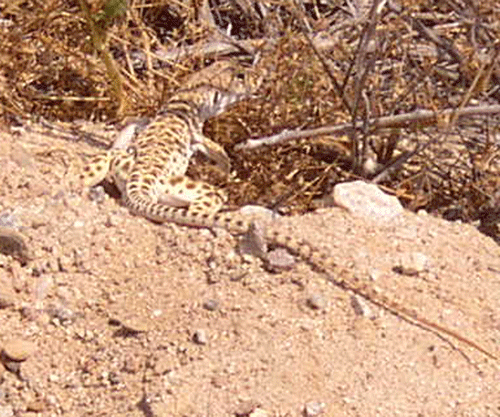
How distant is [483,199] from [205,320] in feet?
5.34

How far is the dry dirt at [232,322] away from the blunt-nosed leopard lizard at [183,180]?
0.05m

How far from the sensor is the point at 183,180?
18.3 feet

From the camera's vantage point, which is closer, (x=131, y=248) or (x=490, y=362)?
(x=490, y=362)

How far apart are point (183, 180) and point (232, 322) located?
4.33ft

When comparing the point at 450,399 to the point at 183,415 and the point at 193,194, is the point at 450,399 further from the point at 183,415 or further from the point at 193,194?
the point at 193,194

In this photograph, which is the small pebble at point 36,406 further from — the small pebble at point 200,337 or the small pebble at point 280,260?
the small pebble at point 280,260

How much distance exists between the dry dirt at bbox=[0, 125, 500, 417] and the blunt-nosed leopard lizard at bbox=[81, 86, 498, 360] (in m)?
0.05

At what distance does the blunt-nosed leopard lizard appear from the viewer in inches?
178

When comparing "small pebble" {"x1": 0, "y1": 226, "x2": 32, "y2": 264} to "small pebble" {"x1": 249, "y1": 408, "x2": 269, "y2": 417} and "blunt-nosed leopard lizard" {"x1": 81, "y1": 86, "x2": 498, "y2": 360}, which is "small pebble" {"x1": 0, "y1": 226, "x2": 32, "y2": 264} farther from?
"small pebble" {"x1": 249, "y1": 408, "x2": 269, "y2": 417}

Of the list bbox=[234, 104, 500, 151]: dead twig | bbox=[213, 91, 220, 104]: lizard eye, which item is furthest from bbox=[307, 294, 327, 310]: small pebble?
bbox=[213, 91, 220, 104]: lizard eye

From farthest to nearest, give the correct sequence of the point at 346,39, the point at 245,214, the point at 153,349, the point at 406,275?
the point at 346,39 < the point at 245,214 < the point at 406,275 < the point at 153,349

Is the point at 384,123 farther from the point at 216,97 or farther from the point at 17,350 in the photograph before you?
the point at 17,350

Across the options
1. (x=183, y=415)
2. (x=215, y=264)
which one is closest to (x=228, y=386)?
(x=183, y=415)

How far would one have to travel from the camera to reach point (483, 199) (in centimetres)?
548
